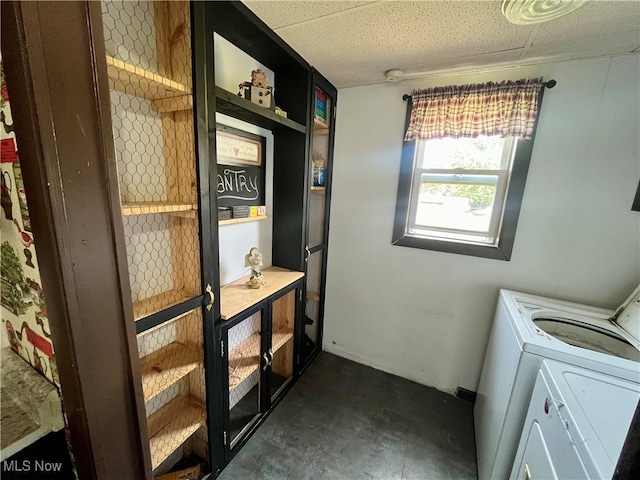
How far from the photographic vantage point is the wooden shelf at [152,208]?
78 cm

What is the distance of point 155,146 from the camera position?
1.00 meters

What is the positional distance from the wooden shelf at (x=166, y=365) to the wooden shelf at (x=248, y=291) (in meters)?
0.23

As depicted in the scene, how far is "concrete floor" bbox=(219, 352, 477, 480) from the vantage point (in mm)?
1392

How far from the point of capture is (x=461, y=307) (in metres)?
1.83

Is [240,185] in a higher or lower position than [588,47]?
lower

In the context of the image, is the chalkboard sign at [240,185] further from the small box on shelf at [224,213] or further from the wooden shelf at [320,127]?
the wooden shelf at [320,127]

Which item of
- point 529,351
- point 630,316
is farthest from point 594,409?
point 630,316

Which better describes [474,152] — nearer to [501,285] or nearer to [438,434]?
[501,285]

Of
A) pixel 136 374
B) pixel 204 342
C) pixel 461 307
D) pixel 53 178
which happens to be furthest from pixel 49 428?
pixel 461 307

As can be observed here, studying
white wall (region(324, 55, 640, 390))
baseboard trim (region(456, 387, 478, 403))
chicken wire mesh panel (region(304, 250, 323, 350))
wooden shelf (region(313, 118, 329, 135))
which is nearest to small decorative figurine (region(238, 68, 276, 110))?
wooden shelf (region(313, 118, 329, 135))

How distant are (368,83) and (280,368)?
2.23m

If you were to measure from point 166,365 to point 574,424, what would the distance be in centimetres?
141

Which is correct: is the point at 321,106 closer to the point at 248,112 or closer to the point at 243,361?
the point at 248,112

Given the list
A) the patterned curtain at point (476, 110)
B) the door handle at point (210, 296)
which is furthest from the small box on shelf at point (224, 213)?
→ the patterned curtain at point (476, 110)
